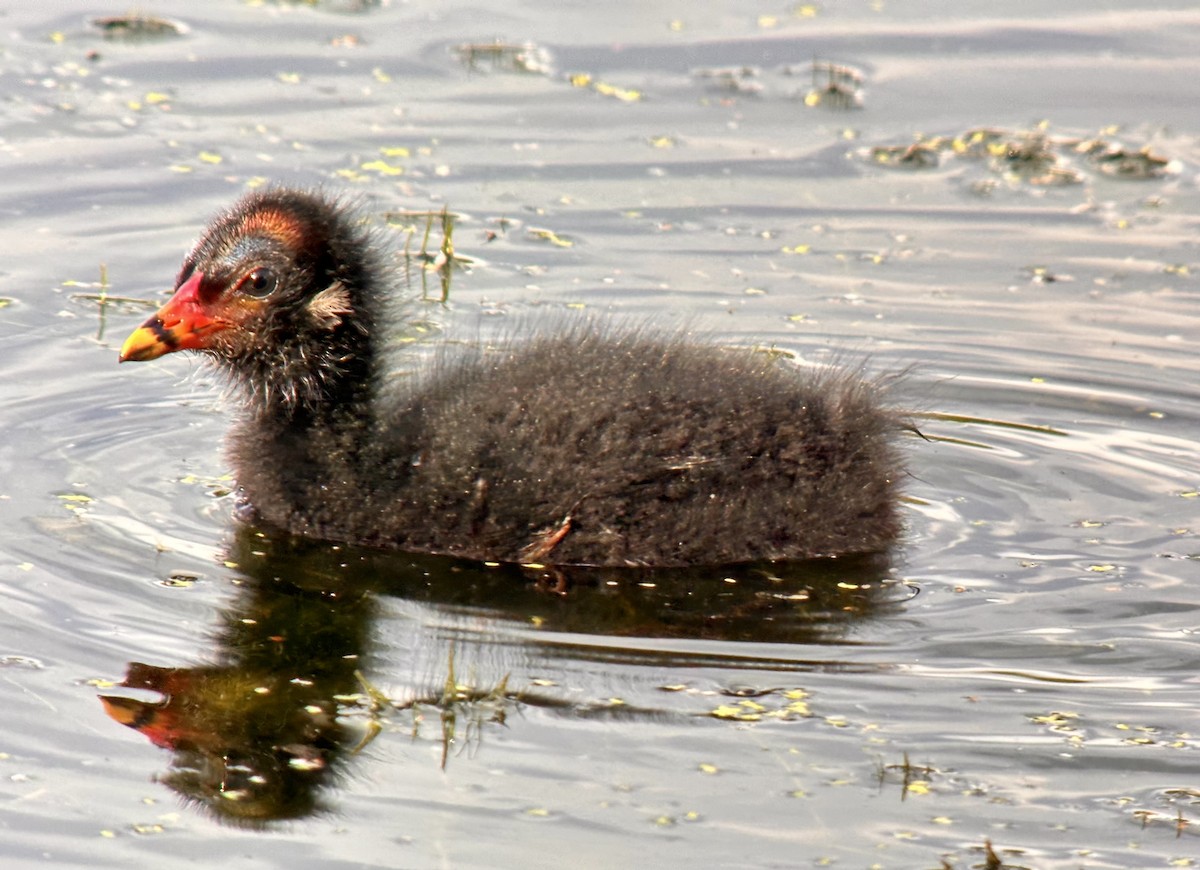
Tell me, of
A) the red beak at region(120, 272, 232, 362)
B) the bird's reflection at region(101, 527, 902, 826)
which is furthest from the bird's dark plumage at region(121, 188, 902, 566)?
the bird's reflection at region(101, 527, 902, 826)

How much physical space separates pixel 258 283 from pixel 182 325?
1.02 ft

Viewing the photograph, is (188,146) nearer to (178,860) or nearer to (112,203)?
(112,203)

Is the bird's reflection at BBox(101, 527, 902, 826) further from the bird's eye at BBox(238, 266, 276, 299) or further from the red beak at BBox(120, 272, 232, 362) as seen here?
the bird's eye at BBox(238, 266, 276, 299)

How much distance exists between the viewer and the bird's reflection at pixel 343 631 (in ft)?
17.9

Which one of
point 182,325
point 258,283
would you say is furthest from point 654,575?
point 182,325

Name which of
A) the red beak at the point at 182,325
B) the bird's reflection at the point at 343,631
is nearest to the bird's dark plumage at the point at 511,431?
the red beak at the point at 182,325

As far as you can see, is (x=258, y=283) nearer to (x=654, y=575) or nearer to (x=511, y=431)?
(x=511, y=431)

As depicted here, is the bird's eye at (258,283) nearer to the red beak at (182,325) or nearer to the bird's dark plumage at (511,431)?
the bird's dark plumage at (511,431)

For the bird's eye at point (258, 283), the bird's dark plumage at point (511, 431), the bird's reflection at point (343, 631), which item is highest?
the bird's eye at point (258, 283)

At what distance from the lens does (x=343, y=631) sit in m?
6.30

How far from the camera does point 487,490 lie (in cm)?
667

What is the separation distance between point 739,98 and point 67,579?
6475mm

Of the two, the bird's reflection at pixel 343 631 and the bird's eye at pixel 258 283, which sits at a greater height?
the bird's eye at pixel 258 283

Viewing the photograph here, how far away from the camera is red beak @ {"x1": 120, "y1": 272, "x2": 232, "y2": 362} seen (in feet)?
22.7
